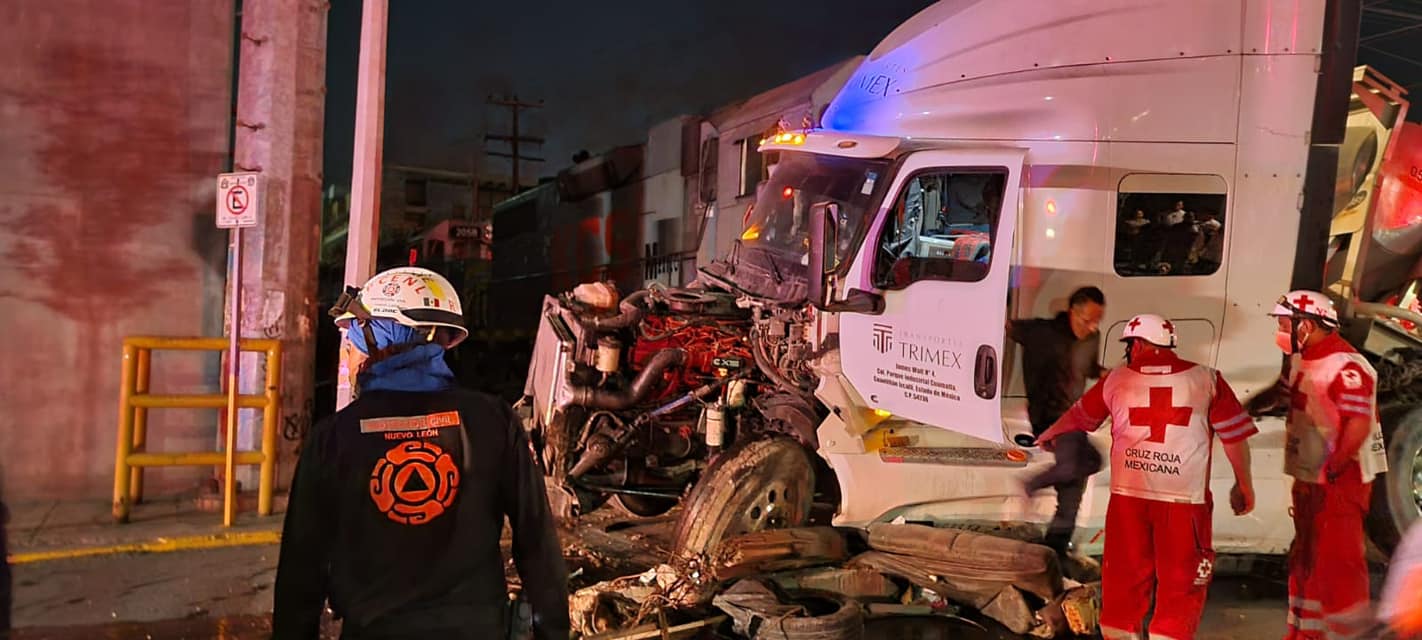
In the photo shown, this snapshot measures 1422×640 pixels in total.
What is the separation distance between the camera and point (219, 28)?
7.46 meters

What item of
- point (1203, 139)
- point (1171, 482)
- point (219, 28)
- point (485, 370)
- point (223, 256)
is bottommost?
point (485, 370)

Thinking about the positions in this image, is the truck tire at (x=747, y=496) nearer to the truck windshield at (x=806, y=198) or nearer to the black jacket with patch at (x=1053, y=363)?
the truck windshield at (x=806, y=198)

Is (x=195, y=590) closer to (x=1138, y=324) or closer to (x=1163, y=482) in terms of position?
(x=1163, y=482)

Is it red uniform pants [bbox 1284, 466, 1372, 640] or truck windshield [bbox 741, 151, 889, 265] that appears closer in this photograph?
red uniform pants [bbox 1284, 466, 1372, 640]

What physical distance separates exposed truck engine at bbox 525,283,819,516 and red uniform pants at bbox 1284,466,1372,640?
3313 mm

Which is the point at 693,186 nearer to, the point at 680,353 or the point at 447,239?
the point at 680,353

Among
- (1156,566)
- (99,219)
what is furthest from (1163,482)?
(99,219)

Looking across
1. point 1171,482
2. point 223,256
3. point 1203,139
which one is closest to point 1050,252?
point 1203,139

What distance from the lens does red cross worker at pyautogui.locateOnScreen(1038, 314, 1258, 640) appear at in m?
4.53

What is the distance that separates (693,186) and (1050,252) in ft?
30.5

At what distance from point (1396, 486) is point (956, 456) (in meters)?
2.78

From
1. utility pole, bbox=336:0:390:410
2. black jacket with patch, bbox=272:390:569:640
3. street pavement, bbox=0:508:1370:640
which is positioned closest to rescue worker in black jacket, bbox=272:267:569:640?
black jacket with patch, bbox=272:390:569:640

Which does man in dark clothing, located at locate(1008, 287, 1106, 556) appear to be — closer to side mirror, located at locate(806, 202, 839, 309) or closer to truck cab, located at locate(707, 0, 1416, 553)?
truck cab, located at locate(707, 0, 1416, 553)

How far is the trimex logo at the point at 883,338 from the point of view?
5422 millimetres
